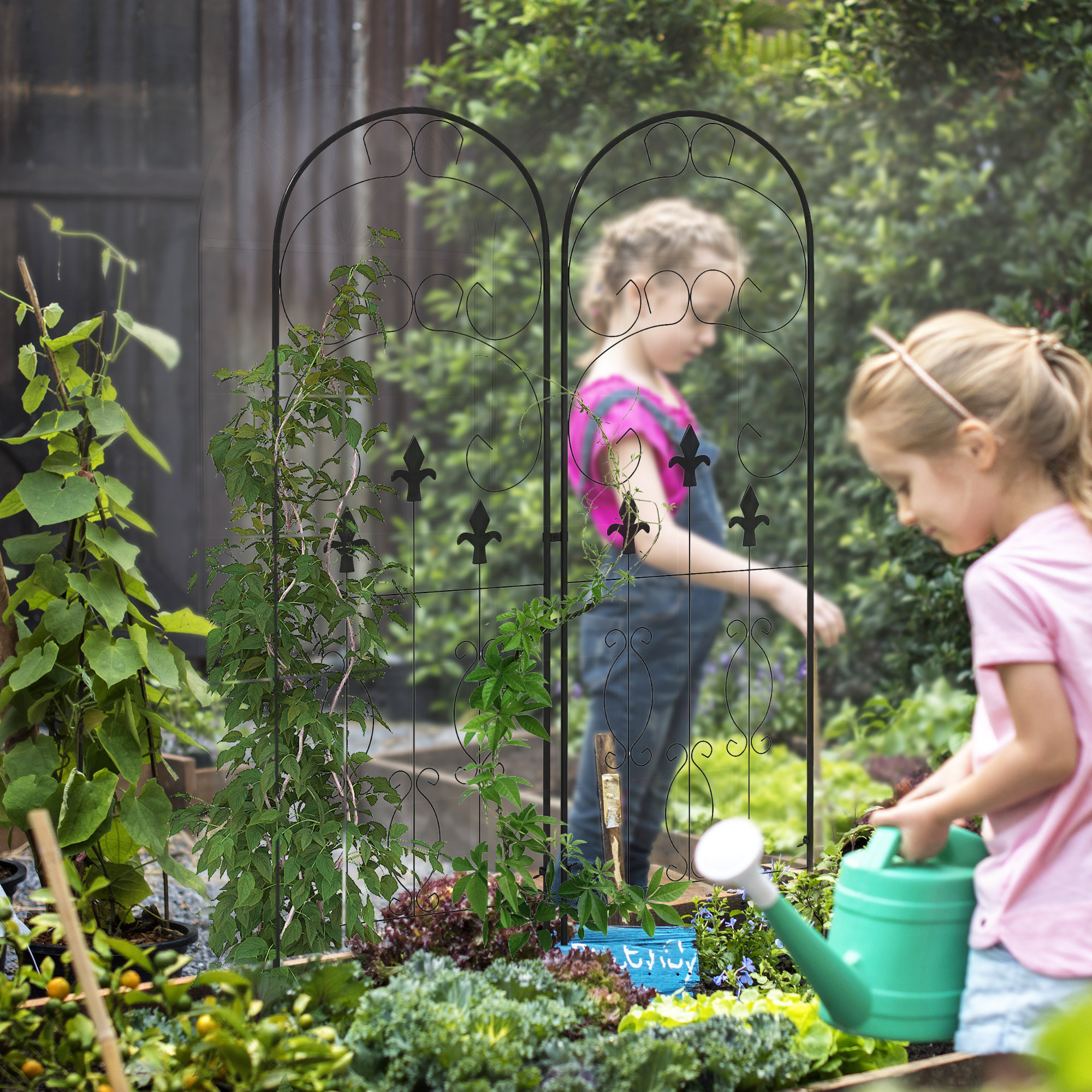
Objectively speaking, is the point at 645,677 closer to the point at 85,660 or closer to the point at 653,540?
the point at 653,540

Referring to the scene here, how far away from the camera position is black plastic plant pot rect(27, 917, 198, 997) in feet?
6.19

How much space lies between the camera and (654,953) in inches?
73.3

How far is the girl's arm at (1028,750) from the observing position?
1.04 metres

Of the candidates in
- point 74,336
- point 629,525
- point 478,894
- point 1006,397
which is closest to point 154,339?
point 74,336

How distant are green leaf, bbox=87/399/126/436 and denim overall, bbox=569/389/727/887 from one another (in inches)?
38.2

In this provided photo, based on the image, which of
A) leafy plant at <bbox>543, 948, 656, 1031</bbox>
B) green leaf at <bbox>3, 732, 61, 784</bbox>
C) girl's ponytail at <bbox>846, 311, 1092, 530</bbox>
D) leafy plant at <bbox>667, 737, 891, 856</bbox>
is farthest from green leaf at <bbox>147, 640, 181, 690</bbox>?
leafy plant at <bbox>667, 737, 891, 856</bbox>

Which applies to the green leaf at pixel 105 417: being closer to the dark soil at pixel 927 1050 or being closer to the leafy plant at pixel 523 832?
the leafy plant at pixel 523 832

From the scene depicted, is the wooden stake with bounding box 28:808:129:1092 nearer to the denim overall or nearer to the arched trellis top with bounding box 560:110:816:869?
the arched trellis top with bounding box 560:110:816:869

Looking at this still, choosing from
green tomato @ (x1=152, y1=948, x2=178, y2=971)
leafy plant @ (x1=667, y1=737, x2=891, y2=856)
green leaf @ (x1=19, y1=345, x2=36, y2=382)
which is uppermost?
green leaf @ (x1=19, y1=345, x2=36, y2=382)

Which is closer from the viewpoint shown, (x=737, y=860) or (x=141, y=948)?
(x=737, y=860)

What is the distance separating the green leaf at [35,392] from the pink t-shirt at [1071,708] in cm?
153

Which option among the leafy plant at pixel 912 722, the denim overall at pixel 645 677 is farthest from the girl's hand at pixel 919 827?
the leafy plant at pixel 912 722

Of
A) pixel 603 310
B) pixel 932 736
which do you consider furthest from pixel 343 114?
pixel 932 736

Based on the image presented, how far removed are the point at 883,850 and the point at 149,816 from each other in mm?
1284
